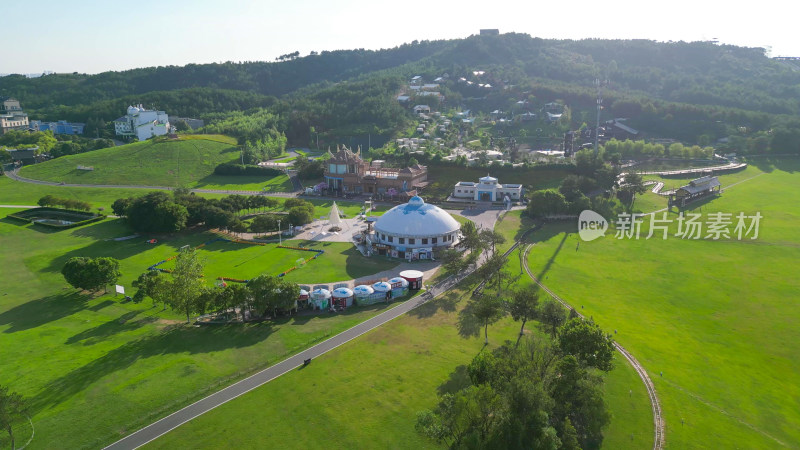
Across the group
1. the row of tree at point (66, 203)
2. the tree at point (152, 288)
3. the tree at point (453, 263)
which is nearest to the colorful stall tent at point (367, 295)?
the tree at point (453, 263)

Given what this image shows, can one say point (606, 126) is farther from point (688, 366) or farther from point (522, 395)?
point (522, 395)

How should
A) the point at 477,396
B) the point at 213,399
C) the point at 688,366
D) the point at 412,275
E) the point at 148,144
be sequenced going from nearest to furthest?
1. the point at 477,396
2. the point at 213,399
3. the point at 688,366
4. the point at 412,275
5. the point at 148,144

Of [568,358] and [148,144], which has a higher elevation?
[148,144]

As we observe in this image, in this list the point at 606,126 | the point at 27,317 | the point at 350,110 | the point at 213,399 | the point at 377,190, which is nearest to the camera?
the point at 213,399

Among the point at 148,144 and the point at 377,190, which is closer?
the point at 377,190

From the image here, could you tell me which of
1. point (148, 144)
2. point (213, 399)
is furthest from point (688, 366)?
point (148, 144)

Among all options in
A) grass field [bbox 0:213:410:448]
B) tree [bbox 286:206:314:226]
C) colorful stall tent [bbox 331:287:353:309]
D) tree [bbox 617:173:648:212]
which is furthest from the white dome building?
tree [bbox 617:173:648:212]

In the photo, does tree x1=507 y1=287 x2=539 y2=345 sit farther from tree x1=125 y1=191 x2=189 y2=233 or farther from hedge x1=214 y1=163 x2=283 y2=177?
hedge x1=214 y1=163 x2=283 y2=177
